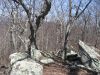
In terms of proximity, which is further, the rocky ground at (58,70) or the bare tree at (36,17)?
the rocky ground at (58,70)

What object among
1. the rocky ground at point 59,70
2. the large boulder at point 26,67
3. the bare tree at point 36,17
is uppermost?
the bare tree at point 36,17

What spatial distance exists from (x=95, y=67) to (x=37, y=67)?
2653mm

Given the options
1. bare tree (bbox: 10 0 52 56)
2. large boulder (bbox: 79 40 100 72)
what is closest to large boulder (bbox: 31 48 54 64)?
bare tree (bbox: 10 0 52 56)

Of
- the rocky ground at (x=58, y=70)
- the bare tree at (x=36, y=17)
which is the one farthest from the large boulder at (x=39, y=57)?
the bare tree at (x=36, y=17)

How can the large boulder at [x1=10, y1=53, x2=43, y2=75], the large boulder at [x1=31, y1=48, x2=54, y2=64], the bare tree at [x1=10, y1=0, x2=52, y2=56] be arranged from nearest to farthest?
the bare tree at [x1=10, y1=0, x2=52, y2=56]
the large boulder at [x1=10, y1=53, x2=43, y2=75]
the large boulder at [x1=31, y1=48, x2=54, y2=64]

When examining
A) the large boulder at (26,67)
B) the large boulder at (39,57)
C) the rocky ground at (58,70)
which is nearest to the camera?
the large boulder at (26,67)

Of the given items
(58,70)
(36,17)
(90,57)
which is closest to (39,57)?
(58,70)

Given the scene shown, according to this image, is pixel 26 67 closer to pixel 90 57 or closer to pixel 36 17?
pixel 36 17

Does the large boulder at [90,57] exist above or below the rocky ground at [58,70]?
above

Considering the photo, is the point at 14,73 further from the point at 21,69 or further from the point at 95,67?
the point at 95,67

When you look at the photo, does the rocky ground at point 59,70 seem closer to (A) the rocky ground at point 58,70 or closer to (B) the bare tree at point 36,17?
(A) the rocky ground at point 58,70

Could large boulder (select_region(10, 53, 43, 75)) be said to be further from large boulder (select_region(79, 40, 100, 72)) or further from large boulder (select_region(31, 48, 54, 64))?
large boulder (select_region(79, 40, 100, 72))

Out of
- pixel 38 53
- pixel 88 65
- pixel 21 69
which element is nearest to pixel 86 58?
pixel 88 65

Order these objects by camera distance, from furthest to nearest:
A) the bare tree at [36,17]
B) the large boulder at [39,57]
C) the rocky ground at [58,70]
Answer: the large boulder at [39,57]
the rocky ground at [58,70]
the bare tree at [36,17]
